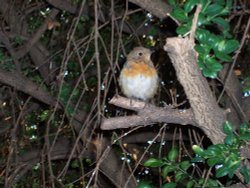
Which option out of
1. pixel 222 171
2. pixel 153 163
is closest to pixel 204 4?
pixel 222 171

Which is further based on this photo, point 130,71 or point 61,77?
point 130,71

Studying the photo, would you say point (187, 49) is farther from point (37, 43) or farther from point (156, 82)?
point (37, 43)

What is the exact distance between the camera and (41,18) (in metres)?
3.85

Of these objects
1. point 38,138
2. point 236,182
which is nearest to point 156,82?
point 236,182

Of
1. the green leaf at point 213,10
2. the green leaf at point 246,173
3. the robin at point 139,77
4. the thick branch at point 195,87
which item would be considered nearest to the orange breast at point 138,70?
the robin at point 139,77

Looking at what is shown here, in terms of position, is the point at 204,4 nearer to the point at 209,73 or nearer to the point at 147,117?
the point at 209,73

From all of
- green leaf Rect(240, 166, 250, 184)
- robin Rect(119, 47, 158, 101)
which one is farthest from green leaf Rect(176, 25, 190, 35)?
robin Rect(119, 47, 158, 101)

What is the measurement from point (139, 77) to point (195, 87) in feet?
3.90

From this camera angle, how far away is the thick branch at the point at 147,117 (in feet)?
6.59

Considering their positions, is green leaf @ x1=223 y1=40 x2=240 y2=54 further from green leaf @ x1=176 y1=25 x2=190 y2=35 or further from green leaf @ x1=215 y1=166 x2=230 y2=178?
green leaf @ x1=215 y1=166 x2=230 y2=178

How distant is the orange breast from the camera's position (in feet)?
9.76

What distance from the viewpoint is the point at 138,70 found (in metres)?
2.97

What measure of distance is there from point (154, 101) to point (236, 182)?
3.38ft

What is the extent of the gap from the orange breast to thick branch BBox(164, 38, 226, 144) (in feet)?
3.18
